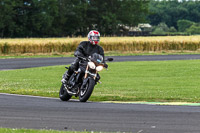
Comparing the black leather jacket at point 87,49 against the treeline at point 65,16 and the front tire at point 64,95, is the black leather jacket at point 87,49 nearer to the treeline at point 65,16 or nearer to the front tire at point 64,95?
the front tire at point 64,95

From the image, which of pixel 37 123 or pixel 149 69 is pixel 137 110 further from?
pixel 149 69

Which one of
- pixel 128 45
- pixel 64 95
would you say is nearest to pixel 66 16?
pixel 128 45

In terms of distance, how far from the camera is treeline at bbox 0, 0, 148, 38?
8262cm

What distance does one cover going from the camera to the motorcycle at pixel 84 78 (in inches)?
540

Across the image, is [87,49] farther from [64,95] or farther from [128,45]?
[128,45]

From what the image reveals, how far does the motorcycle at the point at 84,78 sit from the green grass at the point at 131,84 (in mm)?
1196

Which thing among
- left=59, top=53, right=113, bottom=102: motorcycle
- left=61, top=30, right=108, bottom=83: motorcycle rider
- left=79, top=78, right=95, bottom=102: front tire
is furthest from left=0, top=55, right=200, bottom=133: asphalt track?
left=61, top=30, right=108, bottom=83: motorcycle rider

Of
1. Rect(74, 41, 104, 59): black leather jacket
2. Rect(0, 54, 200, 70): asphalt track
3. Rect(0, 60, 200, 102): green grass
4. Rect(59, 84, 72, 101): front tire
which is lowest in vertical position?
Rect(0, 54, 200, 70): asphalt track

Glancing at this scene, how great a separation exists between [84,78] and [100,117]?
3250mm

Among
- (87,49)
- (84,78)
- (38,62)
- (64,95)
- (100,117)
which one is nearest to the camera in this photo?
(100,117)

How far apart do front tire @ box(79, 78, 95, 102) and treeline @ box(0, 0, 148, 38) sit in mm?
66060

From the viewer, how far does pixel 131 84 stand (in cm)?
2058

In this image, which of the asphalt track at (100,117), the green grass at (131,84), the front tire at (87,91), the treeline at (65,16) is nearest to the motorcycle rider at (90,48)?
the front tire at (87,91)

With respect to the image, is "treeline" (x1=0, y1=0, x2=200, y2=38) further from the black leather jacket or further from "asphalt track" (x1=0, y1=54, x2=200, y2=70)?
the black leather jacket
